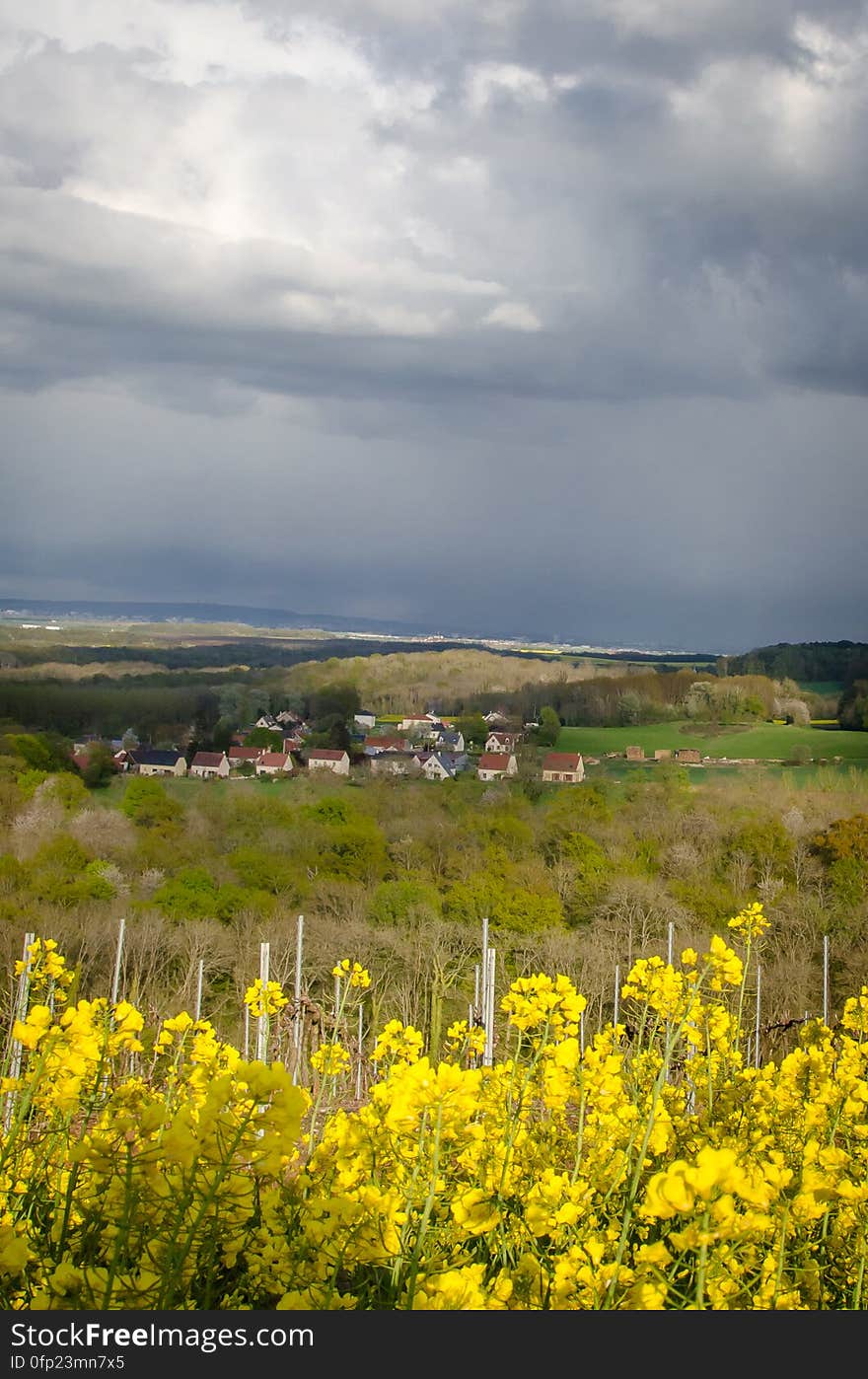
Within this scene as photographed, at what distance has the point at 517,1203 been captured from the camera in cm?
367

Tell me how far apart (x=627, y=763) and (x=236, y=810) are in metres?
13.0

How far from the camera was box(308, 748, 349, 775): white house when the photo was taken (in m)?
35.7

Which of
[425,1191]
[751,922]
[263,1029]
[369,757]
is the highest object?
[751,922]

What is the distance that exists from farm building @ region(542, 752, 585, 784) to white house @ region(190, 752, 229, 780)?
405 inches

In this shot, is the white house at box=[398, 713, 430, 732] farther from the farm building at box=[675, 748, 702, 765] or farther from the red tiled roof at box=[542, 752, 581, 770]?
the farm building at box=[675, 748, 702, 765]

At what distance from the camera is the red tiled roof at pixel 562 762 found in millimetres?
35406

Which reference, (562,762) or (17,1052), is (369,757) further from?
(17,1052)

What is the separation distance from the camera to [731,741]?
37219 mm

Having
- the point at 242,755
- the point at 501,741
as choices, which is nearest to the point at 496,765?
the point at 501,741

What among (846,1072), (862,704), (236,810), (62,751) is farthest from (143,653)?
(846,1072)

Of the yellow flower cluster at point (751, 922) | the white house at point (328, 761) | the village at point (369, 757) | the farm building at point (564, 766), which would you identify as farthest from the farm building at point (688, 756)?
the yellow flower cluster at point (751, 922)

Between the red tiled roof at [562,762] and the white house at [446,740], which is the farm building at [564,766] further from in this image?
the white house at [446,740]

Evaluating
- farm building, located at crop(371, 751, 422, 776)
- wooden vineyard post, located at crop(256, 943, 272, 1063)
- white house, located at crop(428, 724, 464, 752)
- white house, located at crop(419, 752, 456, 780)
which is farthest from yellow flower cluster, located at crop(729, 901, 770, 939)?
white house, located at crop(428, 724, 464, 752)

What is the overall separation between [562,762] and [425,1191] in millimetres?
33149
